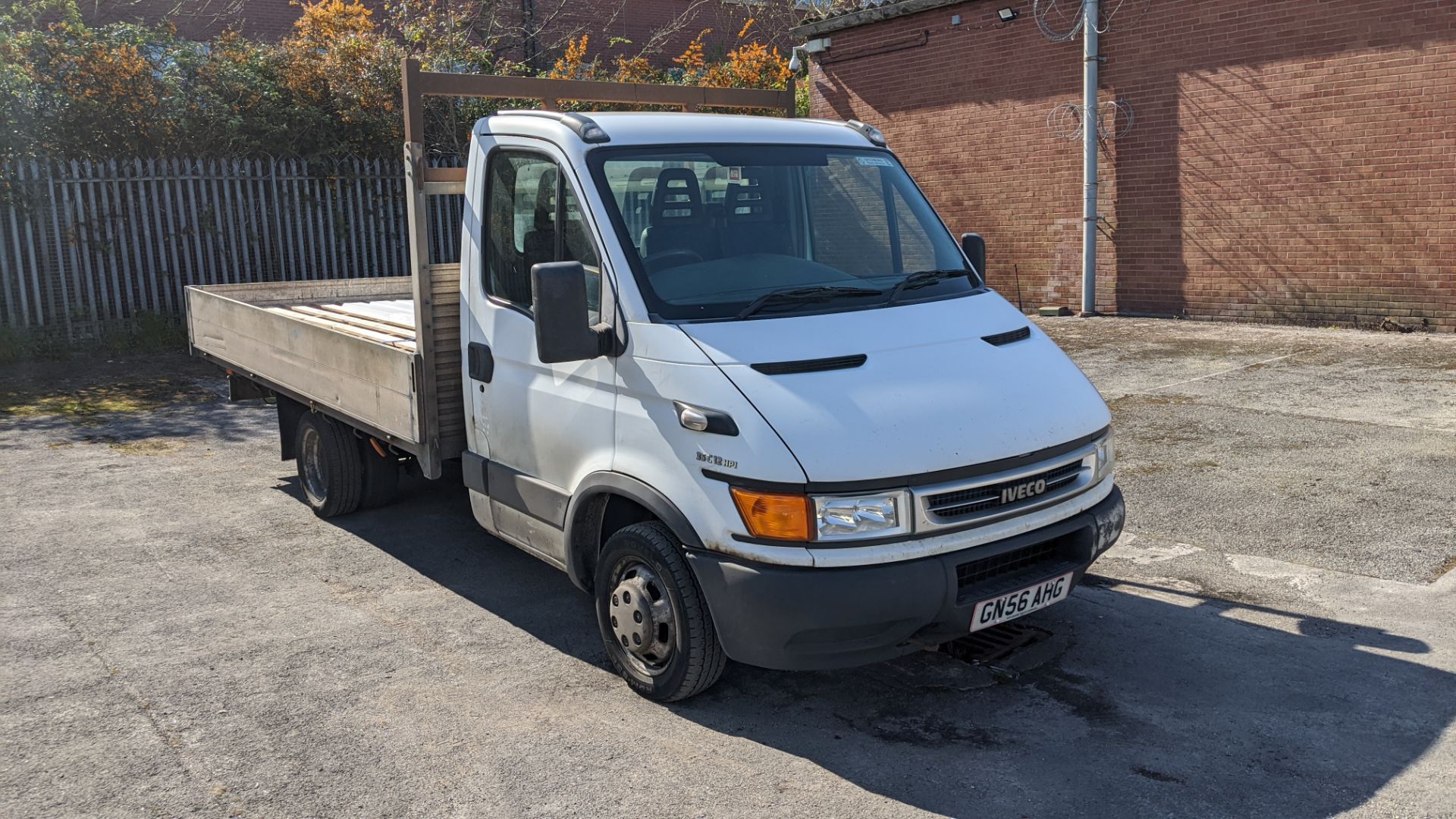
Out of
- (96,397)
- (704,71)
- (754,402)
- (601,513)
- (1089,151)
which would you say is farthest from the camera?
(704,71)

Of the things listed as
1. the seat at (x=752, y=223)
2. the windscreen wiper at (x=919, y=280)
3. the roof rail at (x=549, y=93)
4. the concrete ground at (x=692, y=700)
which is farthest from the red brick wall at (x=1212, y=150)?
the seat at (x=752, y=223)

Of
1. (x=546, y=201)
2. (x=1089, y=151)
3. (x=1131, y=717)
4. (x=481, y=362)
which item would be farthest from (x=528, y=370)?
(x=1089, y=151)

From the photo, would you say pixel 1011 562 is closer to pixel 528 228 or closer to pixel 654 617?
pixel 654 617

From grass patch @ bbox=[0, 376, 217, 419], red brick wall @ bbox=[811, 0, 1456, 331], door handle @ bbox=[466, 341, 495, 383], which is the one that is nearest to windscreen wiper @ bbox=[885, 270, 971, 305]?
door handle @ bbox=[466, 341, 495, 383]

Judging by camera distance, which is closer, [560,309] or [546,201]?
[560,309]

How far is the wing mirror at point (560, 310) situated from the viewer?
4207 millimetres

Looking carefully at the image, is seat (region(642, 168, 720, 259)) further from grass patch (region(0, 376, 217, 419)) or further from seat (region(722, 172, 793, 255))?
grass patch (region(0, 376, 217, 419))

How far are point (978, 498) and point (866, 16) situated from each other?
46.2ft

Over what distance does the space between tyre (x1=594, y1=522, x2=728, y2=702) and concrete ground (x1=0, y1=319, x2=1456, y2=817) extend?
0.16 m

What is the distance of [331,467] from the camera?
22.9ft

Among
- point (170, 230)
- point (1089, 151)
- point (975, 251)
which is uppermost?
point (1089, 151)

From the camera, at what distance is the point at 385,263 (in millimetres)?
15781

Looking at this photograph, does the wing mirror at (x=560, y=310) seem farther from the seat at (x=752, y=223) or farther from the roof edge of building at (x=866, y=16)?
the roof edge of building at (x=866, y=16)

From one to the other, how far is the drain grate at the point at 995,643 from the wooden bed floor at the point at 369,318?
9.91ft
